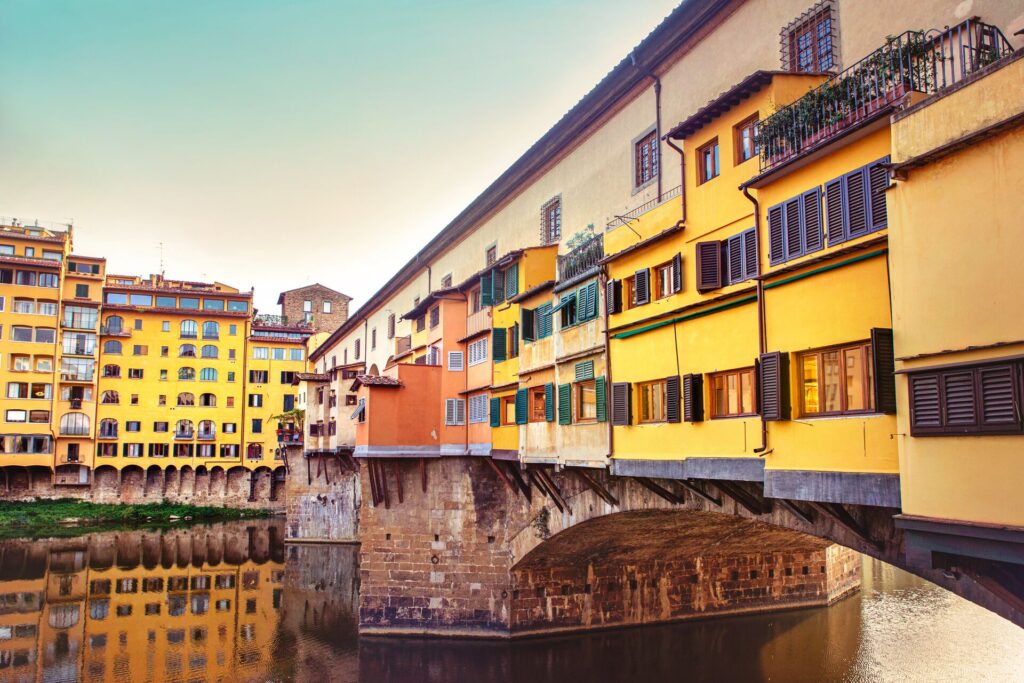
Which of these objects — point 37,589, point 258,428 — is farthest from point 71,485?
point 37,589

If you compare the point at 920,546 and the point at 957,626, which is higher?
the point at 920,546

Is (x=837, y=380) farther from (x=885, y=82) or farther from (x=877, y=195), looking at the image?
(x=885, y=82)

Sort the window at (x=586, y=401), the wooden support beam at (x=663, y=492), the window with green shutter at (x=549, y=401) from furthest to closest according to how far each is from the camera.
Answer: the window with green shutter at (x=549, y=401)
the window at (x=586, y=401)
the wooden support beam at (x=663, y=492)

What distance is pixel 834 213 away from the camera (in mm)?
10461

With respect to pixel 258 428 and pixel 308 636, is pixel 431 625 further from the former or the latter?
pixel 258 428

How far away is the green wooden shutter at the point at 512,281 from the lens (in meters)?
23.1

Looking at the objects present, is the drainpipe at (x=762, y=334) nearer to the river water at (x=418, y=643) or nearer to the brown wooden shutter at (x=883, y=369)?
the brown wooden shutter at (x=883, y=369)

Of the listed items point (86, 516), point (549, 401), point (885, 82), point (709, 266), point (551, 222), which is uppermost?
point (551, 222)

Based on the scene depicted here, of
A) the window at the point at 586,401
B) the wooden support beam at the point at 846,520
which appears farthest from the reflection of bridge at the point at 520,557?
the wooden support beam at the point at 846,520

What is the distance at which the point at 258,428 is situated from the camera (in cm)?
6988

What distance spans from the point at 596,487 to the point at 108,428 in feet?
185

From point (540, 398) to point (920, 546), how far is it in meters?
12.9

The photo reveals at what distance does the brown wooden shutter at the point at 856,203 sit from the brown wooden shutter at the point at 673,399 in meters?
4.58

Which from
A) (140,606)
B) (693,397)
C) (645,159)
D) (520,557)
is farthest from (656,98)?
(140,606)
